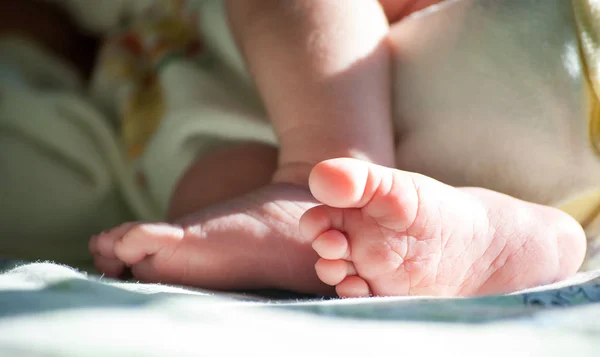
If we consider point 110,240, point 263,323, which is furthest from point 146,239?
point 263,323

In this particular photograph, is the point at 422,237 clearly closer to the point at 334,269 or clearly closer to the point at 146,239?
the point at 334,269

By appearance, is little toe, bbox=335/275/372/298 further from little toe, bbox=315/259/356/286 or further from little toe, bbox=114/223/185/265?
little toe, bbox=114/223/185/265

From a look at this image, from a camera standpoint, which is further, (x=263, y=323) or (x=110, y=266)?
(x=110, y=266)

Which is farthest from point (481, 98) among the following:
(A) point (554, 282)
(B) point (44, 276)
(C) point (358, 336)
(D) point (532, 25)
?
Answer: (B) point (44, 276)

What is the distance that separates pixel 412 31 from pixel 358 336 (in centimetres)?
39

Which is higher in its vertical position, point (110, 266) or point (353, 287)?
point (110, 266)

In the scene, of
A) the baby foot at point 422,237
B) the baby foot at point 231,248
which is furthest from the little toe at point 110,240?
the baby foot at point 422,237

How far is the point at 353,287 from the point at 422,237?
0.07 meters

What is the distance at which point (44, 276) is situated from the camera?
435 mm

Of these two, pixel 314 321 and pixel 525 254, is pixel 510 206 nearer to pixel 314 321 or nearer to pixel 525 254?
pixel 525 254

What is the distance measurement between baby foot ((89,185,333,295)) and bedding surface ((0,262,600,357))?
0.04 meters

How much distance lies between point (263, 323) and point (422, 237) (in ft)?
0.51

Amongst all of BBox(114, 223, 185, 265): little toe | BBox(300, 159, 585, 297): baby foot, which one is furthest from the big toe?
BBox(114, 223, 185, 265): little toe

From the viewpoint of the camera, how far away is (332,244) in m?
0.45
